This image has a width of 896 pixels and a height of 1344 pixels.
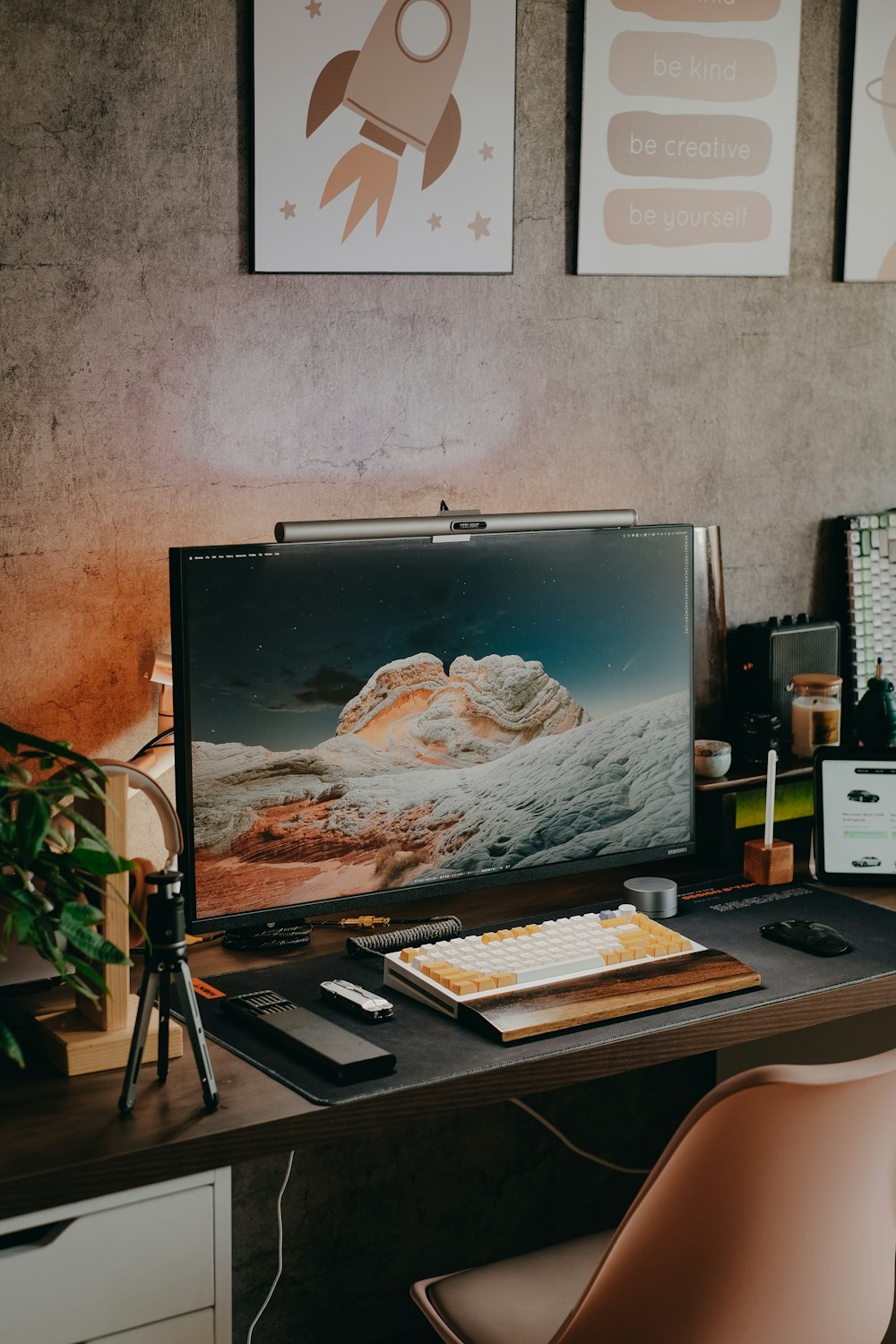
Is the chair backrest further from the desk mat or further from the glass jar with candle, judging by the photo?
the glass jar with candle

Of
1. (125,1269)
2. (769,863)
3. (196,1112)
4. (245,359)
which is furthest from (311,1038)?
(245,359)

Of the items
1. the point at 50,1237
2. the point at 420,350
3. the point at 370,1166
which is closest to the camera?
the point at 50,1237

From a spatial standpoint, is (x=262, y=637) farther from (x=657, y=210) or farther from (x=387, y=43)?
(x=657, y=210)

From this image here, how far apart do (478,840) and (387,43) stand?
1.13 meters

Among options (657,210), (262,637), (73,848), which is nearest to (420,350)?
(657,210)

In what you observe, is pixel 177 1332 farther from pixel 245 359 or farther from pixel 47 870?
pixel 245 359

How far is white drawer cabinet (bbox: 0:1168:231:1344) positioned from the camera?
125 centimetres

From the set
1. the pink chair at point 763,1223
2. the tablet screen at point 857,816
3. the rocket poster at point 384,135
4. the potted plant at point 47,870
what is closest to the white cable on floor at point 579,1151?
the tablet screen at point 857,816

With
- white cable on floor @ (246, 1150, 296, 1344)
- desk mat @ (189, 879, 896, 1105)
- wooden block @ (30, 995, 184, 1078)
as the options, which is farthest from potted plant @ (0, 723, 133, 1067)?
white cable on floor @ (246, 1150, 296, 1344)

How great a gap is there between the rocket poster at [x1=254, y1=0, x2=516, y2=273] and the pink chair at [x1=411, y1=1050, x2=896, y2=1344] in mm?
1296

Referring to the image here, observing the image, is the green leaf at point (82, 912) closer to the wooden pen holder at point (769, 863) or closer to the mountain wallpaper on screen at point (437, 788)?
the mountain wallpaper on screen at point (437, 788)

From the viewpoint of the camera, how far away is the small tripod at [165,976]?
1.32 m

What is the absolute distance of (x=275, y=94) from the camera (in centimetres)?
189

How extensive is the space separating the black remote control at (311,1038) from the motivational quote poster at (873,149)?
169cm
